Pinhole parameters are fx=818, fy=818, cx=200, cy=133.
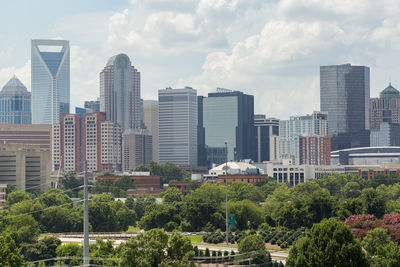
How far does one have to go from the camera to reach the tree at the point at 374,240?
4567 inches

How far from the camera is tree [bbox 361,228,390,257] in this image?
116m

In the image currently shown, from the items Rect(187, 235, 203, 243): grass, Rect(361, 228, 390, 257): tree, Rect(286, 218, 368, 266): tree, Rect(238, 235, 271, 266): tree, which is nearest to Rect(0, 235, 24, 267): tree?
Rect(286, 218, 368, 266): tree

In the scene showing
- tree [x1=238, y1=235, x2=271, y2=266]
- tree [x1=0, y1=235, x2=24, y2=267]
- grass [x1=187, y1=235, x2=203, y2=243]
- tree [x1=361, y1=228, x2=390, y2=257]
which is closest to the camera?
tree [x1=0, y1=235, x2=24, y2=267]

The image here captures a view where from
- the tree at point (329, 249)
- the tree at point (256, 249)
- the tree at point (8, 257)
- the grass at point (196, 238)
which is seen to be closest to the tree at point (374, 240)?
the tree at point (256, 249)

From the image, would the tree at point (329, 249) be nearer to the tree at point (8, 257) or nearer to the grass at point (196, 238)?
the tree at point (8, 257)

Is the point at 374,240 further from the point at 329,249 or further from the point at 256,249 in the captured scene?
the point at 329,249

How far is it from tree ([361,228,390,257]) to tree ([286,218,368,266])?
96.2ft

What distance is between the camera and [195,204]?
17325cm

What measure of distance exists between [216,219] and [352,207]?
102 ft

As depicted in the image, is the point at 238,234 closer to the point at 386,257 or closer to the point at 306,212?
the point at 306,212

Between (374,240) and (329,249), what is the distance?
109 ft

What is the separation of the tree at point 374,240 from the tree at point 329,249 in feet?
96.2

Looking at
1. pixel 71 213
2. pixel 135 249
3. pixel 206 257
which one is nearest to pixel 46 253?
pixel 206 257

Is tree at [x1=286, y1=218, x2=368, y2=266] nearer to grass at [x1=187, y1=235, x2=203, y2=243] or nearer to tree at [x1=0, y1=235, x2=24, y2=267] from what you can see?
tree at [x1=0, y1=235, x2=24, y2=267]
